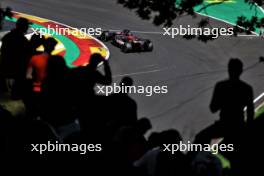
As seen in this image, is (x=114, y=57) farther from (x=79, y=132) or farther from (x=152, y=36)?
(x=79, y=132)

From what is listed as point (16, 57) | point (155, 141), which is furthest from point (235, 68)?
point (16, 57)

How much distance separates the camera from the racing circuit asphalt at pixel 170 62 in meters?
12.0

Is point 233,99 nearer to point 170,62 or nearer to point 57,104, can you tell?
point 57,104

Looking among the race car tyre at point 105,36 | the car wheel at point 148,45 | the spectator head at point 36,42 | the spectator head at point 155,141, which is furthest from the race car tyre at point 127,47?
the spectator head at point 155,141

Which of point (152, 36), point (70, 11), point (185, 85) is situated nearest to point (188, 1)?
point (185, 85)

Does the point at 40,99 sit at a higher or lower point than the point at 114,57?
higher

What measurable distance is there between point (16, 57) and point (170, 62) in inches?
369

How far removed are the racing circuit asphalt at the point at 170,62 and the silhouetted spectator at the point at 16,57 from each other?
3.71 m

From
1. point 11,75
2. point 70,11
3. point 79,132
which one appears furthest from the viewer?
point 70,11

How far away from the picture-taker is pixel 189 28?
2198 cm

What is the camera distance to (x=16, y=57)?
27.3 feet

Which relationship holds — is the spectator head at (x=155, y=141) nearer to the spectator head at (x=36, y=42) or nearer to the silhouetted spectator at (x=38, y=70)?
the silhouetted spectator at (x=38, y=70)

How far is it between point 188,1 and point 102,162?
3.93m

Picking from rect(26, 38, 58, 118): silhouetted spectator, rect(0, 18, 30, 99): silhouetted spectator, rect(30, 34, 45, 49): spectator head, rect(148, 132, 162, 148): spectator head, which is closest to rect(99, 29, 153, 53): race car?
rect(30, 34, 45, 49): spectator head
